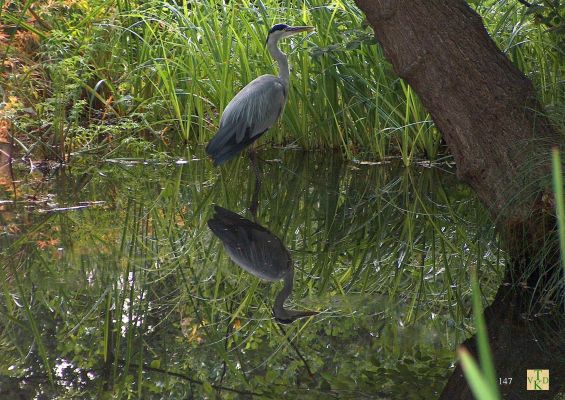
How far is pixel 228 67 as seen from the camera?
22.7 feet

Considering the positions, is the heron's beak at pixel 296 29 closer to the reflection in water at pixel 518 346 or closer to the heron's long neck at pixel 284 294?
the heron's long neck at pixel 284 294

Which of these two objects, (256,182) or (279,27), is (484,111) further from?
(279,27)

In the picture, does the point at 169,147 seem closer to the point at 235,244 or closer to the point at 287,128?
the point at 287,128

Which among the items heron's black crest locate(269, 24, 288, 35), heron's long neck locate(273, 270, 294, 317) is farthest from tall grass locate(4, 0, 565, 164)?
heron's long neck locate(273, 270, 294, 317)

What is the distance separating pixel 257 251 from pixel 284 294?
29.3 inches

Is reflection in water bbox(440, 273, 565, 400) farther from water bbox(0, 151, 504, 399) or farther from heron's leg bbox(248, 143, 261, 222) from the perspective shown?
heron's leg bbox(248, 143, 261, 222)

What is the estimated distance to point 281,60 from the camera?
6.46 metres

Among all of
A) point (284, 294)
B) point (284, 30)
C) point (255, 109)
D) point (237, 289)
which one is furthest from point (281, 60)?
point (284, 294)

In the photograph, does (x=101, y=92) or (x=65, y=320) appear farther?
(x=101, y=92)

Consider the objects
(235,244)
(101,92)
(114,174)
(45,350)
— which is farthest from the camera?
(101,92)

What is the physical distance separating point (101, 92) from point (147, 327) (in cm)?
520

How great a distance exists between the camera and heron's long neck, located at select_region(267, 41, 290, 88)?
646cm

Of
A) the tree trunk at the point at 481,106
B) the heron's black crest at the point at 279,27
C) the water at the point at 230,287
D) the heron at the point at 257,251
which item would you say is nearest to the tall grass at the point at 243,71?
the heron's black crest at the point at 279,27

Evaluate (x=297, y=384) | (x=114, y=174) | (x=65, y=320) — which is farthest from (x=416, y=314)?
(x=114, y=174)
